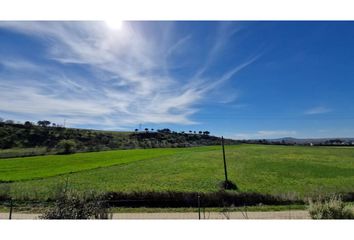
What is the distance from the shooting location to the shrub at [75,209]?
4.58 m

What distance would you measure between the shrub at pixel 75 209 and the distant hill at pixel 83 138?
2082 centimetres

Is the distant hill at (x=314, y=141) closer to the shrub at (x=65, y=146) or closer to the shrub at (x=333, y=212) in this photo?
the shrub at (x=65, y=146)

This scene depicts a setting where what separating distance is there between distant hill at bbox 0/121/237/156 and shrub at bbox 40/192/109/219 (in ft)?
68.3

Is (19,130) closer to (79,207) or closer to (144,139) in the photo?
(144,139)

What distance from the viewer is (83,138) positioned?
32781 mm

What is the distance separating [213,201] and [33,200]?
5.86 meters

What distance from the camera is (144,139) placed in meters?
38.3

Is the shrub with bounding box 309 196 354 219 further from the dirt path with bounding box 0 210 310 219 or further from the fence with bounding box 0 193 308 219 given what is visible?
the fence with bounding box 0 193 308 219

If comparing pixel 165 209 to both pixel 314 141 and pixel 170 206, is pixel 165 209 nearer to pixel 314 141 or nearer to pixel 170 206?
pixel 170 206

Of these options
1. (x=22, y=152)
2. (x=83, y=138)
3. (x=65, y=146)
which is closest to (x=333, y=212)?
(x=22, y=152)

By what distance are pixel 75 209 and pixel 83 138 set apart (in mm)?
29495

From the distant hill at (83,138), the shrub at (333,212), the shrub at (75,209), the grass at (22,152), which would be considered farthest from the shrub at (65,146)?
the shrub at (333,212)

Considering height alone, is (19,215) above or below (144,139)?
below
